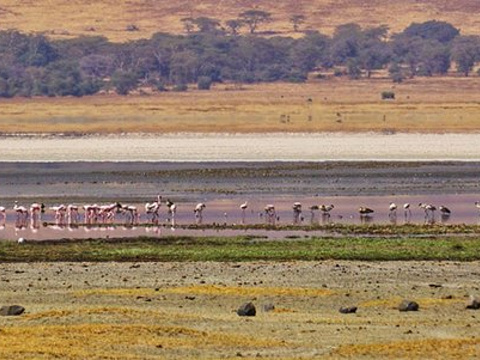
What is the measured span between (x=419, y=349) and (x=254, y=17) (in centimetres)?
15394

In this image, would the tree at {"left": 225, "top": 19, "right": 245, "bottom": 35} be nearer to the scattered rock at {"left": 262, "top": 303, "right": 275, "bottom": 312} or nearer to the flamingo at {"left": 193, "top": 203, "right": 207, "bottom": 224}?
the flamingo at {"left": 193, "top": 203, "right": 207, "bottom": 224}

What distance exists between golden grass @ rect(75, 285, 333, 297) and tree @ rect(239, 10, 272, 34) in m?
143

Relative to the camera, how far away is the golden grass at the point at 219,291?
24.5 m

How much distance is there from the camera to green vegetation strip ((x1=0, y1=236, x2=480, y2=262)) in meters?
30.4

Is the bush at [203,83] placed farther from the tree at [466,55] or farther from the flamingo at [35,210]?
the flamingo at [35,210]

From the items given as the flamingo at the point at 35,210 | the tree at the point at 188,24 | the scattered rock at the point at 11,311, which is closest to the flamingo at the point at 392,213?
the flamingo at the point at 35,210

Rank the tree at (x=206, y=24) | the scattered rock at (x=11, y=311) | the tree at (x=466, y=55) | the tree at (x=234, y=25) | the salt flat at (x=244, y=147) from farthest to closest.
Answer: the tree at (x=234, y=25)
the tree at (x=206, y=24)
the tree at (x=466, y=55)
the salt flat at (x=244, y=147)
the scattered rock at (x=11, y=311)

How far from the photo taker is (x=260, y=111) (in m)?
89.6

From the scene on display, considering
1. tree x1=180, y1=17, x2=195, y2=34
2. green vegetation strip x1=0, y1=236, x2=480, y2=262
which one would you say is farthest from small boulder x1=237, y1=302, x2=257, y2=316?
tree x1=180, y1=17, x2=195, y2=34

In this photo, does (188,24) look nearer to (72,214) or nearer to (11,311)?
(72,214)

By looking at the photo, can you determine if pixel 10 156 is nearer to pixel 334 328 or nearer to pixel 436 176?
pixel 436 176

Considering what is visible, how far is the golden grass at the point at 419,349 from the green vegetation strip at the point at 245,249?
10.7m

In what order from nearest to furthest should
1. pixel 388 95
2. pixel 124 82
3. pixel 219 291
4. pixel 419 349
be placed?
pixel 419 349 < pixel 219 291 < pixel 388 95 < pixel 124 82

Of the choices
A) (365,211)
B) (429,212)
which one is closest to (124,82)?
(429,212)
